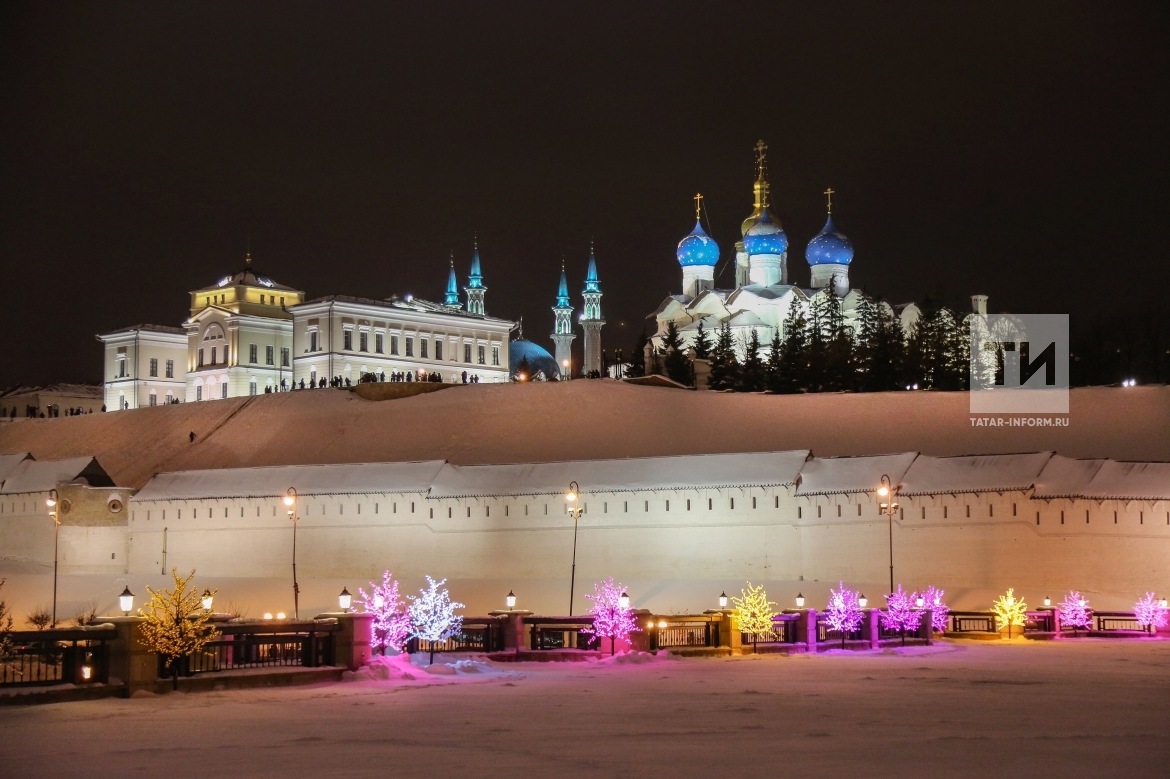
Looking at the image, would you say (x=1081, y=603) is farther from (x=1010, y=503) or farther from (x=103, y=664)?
(x=103, y=664)

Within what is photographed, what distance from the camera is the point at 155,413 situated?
71500 millimetres

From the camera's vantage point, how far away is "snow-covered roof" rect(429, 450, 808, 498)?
44.0 m

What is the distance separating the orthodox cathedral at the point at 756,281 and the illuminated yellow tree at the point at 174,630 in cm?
5717

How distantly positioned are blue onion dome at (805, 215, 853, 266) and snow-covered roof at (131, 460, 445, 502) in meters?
34.8

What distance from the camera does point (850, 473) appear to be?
42500mm

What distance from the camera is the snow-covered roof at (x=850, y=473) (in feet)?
137

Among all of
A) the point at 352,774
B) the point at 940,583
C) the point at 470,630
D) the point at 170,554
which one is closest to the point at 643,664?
the point at 470,630

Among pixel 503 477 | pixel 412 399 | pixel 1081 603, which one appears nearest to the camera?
pixel 1081 603

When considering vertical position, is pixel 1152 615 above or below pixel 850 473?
below

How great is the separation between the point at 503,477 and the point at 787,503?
31.7 feet

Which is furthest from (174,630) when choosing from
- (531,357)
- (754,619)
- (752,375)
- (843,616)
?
(531,357)

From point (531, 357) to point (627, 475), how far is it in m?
59.5

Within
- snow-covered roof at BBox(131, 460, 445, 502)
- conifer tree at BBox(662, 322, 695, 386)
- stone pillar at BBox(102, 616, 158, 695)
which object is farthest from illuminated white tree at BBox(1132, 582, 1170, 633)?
conifer tree at BBox(662, 322, 695, 386)

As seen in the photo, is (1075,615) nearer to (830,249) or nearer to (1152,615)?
(1152,615)
